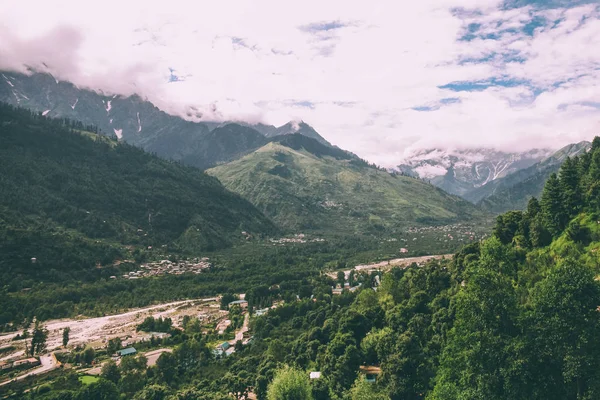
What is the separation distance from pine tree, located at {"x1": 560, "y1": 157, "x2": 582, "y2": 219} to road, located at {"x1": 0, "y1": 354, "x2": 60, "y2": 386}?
108 metres

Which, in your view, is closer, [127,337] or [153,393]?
[153,393]

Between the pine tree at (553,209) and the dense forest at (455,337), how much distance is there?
195mm

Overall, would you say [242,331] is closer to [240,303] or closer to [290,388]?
[240,303]

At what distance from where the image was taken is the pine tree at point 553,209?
68.1m

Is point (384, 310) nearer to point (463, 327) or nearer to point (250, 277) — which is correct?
point (463, 327)

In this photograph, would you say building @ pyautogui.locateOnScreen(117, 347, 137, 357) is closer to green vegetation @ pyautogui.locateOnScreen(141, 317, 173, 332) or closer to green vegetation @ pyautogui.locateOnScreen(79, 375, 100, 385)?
green vegetation @ pyautogui.locateOnScreen(79, 375, 100, 385)

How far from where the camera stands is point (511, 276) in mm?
57531

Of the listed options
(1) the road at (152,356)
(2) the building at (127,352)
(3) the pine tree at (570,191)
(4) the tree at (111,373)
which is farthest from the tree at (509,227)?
(2) the building at (127,352)

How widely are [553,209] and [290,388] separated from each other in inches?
2125

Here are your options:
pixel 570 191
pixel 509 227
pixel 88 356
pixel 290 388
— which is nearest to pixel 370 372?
pixel 290 388

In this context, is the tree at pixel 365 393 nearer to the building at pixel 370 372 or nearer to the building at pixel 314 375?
the building at pixel 370 372

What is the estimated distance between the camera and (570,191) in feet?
226

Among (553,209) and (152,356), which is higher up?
(553,209)

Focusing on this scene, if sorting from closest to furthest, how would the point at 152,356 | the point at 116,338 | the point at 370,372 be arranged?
the point at 370,372, the point at 152,356, the point at 116,338
